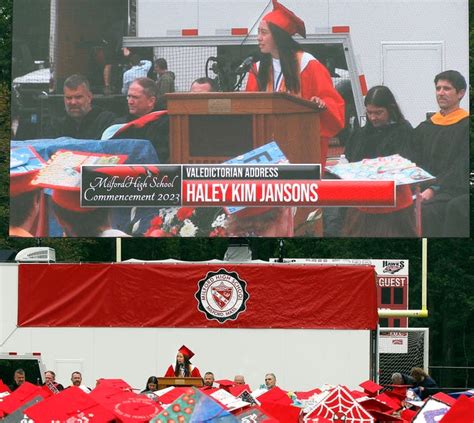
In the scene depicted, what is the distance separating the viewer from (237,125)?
2572 cm

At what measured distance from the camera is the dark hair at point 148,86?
85.0ft

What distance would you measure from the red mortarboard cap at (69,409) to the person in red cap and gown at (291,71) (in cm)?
1344

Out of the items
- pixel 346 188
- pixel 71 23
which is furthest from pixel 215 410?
A: pixel 71 23

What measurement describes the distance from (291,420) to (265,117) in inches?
486

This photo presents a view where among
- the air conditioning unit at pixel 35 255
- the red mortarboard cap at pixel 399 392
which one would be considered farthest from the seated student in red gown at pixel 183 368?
the red mortarboard cap at pixel 399 392

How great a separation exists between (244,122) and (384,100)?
94.3 inches

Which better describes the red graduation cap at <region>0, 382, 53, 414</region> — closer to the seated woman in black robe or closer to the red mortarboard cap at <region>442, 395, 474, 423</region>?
the red mortarboard cap at <region>442, 395, 474, 423</region>

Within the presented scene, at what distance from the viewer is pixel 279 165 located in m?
25.5

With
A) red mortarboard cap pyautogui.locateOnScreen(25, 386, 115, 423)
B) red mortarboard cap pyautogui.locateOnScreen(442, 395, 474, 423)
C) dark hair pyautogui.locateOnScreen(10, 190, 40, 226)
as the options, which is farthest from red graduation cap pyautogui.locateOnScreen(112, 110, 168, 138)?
red mortarboard cap pyautogui.locateOnScreen(442, 395, 474, 423)

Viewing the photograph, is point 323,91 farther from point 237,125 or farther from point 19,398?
point 19,398

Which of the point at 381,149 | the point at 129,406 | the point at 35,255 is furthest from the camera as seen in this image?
the point at 381,149

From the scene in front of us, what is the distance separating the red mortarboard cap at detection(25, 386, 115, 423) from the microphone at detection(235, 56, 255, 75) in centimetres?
1385

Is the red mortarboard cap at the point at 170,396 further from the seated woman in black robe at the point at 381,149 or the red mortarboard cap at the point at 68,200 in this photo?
the red mortarboard cap at the point at 68,200

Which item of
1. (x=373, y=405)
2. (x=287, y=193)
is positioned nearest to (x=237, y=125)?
(x=287, y=193)
